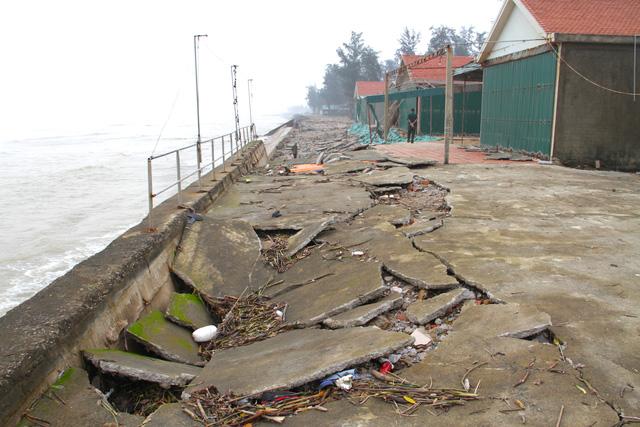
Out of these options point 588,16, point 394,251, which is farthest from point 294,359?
point 588,16

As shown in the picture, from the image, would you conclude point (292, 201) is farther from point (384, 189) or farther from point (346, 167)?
point (346, 167)

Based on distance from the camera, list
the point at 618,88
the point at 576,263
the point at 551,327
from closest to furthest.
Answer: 1. the point at 551,327
2. the point at 576,263
3. the point at 618,88

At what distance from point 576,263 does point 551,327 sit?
1576mm

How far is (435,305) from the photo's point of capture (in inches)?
144

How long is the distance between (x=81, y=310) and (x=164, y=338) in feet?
2.47

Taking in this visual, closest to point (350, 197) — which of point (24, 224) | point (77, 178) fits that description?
point (24, 224)

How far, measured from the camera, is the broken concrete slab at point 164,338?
12.2 ft

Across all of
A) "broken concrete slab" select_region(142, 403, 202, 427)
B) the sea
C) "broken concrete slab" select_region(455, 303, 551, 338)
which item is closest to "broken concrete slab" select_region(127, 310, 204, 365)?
"broken concrete slab" select_region(142, 403, 202, 427)

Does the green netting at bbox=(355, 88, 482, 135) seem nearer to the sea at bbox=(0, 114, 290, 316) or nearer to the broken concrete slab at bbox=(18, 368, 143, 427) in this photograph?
the sea at bbox=(0, 114, 290, 316)

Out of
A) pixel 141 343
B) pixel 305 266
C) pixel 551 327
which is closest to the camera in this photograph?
pixel 551 327

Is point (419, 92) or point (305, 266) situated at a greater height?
point (419, 92)

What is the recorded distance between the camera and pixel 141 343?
12.6ft

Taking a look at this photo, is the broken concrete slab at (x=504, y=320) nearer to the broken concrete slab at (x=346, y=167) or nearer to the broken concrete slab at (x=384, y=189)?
→ the broken concrete slab at (x=384, y=189)

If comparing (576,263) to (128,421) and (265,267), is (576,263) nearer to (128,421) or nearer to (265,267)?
(265,267)
